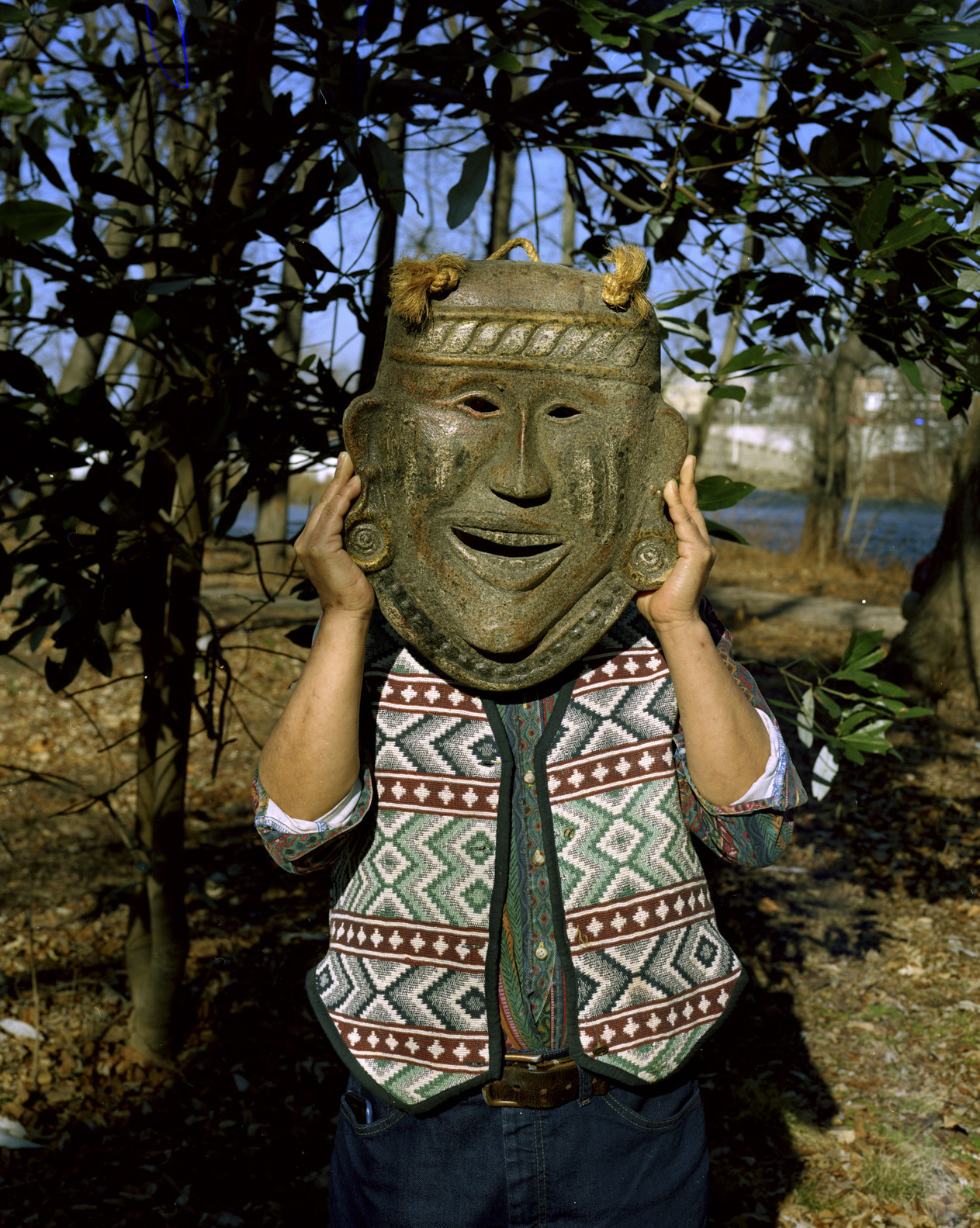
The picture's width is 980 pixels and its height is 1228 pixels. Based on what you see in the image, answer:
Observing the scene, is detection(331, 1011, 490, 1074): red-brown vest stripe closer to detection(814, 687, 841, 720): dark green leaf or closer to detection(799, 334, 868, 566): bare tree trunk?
detection(814, 687, 841, 720): dark green leaf

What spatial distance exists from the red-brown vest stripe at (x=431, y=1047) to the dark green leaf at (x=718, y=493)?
1.18 meters

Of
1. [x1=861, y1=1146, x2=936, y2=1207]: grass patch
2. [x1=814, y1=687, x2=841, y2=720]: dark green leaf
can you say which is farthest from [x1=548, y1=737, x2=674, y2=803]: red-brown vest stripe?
[x1=861, y1=1146, x2=936, y2=1207]: grass patch

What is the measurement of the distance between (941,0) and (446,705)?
1.66 metres

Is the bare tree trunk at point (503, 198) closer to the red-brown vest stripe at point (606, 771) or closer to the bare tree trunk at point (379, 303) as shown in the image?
the bare tree trunk at point (379, 303)

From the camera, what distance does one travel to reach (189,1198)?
2939 millimetres

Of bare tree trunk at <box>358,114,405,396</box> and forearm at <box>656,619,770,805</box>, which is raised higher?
bare tree trunk at <box>358,114,405,396</box>

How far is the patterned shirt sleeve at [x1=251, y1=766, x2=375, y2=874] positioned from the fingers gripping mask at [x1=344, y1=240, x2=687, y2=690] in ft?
0.82

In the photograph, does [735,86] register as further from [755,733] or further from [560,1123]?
[560,1123]

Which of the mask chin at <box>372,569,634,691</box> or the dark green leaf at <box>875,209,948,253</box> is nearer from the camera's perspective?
the mask chin at <box>372,569,634,691</box>

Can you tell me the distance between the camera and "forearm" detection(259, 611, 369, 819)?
5.13ft

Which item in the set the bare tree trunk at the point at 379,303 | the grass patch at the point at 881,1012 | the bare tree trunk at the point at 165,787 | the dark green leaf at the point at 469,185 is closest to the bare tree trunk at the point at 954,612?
the grass patch at the point at 881,1012

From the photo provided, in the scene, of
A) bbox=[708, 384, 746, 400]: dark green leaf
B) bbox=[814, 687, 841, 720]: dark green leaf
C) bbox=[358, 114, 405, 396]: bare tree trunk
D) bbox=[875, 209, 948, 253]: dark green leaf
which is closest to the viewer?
bbox=[875, 209, 948, 253]: dark green leaf

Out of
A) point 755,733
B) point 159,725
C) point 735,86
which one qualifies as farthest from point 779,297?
point 159,725

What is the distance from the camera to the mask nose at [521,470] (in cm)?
159
